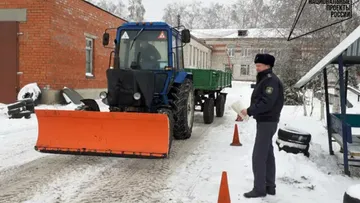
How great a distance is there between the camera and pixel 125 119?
19.8 ft

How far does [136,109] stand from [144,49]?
4.98 feet

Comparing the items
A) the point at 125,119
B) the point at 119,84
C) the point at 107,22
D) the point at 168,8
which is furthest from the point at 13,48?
the point at 168,8

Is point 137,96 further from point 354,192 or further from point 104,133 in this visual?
point 354,192

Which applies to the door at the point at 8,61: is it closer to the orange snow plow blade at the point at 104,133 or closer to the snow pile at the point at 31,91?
the snow pile at the point at 31,91

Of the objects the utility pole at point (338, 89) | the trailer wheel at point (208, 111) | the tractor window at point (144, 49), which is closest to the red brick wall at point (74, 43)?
the trailer wheel at point (208, 111)

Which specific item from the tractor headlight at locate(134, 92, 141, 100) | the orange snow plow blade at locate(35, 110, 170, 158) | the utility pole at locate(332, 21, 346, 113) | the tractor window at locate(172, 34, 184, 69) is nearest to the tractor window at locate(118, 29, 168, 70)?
the tractor window at locate(172, 34, 184, 69)

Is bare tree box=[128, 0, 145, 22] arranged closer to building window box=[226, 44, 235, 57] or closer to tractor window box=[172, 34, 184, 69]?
building window box=[226, 44, 235, 57]

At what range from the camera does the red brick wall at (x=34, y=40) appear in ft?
43.6

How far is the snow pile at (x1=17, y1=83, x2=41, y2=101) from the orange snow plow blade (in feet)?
23.0

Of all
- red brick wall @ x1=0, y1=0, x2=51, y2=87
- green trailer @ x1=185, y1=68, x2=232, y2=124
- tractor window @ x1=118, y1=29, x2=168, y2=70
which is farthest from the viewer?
red brick wall @ x1=0, y1=0, x2=51, y2=87

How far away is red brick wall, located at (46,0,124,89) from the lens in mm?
13766

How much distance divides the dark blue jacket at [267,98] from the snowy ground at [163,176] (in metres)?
1.06

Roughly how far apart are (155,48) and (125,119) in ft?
8.25

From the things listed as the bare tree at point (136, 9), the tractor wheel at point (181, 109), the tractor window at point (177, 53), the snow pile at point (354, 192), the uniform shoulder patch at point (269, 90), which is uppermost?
the bare tree at point (136, 9)
